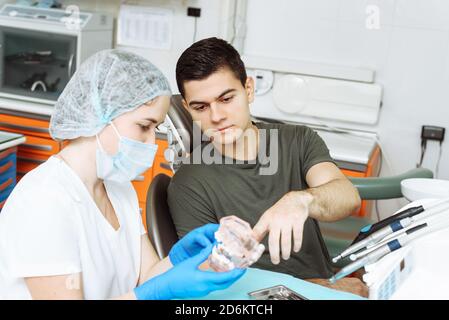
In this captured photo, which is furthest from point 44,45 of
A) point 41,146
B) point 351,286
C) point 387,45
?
point 351,286

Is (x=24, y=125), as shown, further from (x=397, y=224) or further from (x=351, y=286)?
(x=397, y=224)

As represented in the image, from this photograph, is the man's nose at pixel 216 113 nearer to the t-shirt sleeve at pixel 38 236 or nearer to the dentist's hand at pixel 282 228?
the dentist's hand at pixel 282 228

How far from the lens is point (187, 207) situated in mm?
1747

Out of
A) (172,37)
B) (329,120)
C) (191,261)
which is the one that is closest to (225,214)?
(191,261)

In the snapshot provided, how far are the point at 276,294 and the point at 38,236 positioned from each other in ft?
1.71

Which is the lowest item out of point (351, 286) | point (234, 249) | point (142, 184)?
point (142, 184)

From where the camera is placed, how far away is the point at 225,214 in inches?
70.4

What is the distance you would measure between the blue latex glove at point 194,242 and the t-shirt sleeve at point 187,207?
0.79 ft

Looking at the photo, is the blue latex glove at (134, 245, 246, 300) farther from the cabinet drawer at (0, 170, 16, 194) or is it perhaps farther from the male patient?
the cabinet drawer at (0, 170, 16, 194)

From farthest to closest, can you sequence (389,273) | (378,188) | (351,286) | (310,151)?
1. (378,188)
2. (310,151)
3. (351,286)
4. (389,273)

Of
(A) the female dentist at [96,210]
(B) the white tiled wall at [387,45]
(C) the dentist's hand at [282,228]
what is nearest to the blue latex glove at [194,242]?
(A) the female dentist at [96,210]

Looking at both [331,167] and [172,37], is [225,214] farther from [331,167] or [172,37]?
[172,37]

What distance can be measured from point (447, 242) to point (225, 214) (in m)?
0.88

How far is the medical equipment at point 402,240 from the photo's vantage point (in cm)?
106
